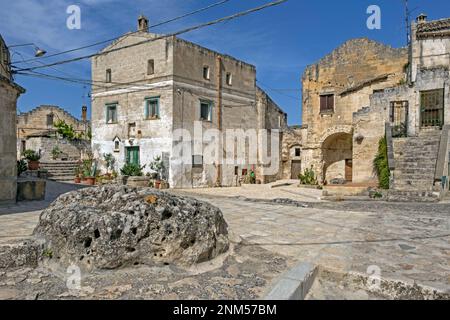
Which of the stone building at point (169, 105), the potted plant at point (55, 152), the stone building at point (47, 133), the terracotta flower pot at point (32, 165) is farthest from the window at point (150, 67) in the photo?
the potted plant at point (55, 152)

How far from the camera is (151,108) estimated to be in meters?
19.7

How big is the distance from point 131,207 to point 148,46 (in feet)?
58.0

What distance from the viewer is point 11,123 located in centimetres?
882

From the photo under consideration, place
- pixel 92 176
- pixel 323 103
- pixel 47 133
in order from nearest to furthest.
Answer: pixel 92 176 → pixel 323 103 → pixel 47 133

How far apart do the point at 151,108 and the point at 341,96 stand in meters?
12.8

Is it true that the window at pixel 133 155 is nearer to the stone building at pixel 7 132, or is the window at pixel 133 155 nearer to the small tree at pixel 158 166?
the small tree at pixel 158 166

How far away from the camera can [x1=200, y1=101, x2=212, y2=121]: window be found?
819 inches

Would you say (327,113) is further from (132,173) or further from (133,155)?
(132,173)

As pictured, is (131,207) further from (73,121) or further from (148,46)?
(73,121)

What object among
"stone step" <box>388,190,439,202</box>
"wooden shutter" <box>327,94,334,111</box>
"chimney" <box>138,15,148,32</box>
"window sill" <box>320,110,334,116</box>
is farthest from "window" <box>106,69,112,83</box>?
"stone step" <box>388,190,439,202</box>

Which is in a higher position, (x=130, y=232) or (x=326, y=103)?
(x=326, y=103)

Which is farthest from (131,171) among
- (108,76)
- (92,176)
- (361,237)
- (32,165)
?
(361,237)
